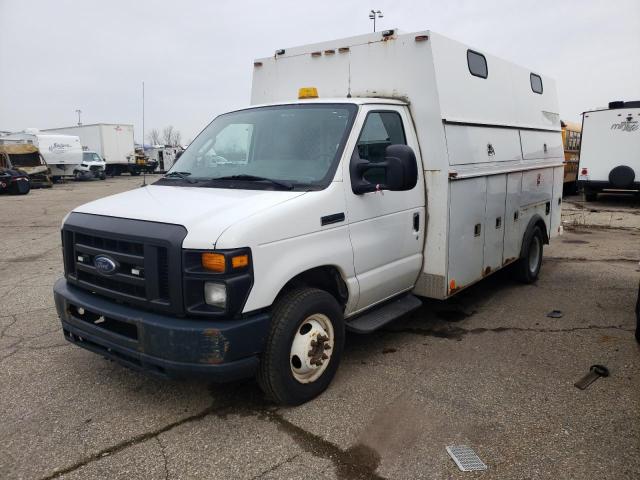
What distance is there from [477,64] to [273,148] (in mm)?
2633

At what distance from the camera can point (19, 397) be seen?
3.92 metres

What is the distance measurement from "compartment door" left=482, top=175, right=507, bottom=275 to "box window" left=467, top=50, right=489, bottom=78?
3.63 feet

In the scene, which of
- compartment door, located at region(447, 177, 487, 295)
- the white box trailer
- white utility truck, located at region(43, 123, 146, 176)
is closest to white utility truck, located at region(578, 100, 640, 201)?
the white box trailer

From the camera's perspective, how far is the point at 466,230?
516 centimetres

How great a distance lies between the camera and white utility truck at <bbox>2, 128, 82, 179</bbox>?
100 ft

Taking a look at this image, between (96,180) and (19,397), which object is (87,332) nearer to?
(19,397)

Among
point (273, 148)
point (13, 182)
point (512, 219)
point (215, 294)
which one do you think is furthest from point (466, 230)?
point (13, 182)

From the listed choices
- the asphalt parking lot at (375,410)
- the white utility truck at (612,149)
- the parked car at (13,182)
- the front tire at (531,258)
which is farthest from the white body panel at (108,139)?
the front tire at (531,258)

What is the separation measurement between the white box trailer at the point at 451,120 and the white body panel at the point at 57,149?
29.5 meters

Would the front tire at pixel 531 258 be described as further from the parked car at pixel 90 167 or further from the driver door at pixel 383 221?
the parked car at pixel 90 167

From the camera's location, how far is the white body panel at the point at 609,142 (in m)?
16.0

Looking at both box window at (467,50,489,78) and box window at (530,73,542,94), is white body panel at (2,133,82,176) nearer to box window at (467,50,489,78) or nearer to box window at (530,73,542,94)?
box window at (530,73,542,94)

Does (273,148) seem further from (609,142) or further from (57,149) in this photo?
(57,149)

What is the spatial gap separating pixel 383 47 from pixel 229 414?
11.6 feet
